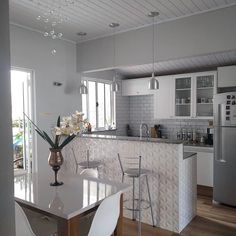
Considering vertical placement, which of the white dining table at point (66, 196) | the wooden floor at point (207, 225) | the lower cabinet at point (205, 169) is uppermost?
the white dining table at point (66, 196)

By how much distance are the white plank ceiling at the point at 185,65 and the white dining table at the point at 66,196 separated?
8.94ft

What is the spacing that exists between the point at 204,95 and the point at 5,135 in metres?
4.57

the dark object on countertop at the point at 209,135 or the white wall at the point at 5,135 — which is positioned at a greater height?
the white wall at the point at 5,135

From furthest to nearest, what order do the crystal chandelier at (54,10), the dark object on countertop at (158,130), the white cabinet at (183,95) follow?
the dark object on countertop at (158,130)
the white cabinet at (183,95)
the crystal chandelier at (54,10)

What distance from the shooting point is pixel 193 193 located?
10.6 feet

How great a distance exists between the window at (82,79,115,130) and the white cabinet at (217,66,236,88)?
91.6 inches

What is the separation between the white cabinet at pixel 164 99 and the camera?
4.96 metres

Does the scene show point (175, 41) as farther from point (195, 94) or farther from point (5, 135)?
point (5, 135)

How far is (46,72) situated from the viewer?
3.89 meters

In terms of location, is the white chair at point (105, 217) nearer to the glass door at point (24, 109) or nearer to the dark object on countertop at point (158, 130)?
the glass door at point (24, 109)

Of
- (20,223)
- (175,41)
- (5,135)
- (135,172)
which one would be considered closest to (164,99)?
(175,41)

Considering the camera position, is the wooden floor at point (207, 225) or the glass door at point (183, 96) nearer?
the wooden floor at point (207, 225)

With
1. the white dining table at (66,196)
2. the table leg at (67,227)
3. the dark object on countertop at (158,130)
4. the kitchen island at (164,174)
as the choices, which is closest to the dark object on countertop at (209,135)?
the dark object on countertop at (158,130)

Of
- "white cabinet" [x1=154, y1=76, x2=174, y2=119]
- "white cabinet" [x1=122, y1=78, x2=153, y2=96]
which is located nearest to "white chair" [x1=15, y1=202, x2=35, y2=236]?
"white cabinet" [x1=154, y1=76, x2=174, y2=119]
